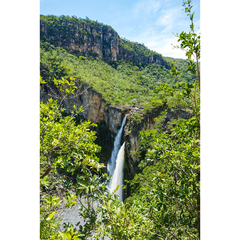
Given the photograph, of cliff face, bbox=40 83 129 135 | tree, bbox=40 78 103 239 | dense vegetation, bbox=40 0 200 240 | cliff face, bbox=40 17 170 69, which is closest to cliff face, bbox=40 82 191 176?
cliff face, bbox=40 83 129 135

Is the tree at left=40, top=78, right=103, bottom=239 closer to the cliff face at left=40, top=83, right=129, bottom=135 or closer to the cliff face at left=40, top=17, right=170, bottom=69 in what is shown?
the cliff face at left=40, top=83, right=129, bottom=135

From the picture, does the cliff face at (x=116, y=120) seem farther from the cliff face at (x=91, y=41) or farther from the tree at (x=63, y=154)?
the cliff face at (x=91, y=41)

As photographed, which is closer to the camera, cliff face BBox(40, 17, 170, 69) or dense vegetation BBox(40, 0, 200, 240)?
dense vegetation BBox(40, 0, 200, 240)

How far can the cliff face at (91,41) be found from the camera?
28734mm

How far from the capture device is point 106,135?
17422 mm

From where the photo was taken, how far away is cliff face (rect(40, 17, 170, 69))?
2873cm

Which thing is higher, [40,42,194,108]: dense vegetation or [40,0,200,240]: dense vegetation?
[40,42,194,108]: dense vegetation

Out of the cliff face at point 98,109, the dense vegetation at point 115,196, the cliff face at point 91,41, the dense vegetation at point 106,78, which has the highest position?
the cliff face at point 91,41

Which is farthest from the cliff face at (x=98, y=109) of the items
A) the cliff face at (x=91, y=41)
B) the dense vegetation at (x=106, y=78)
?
the cliff face at (x=91, y=41)
